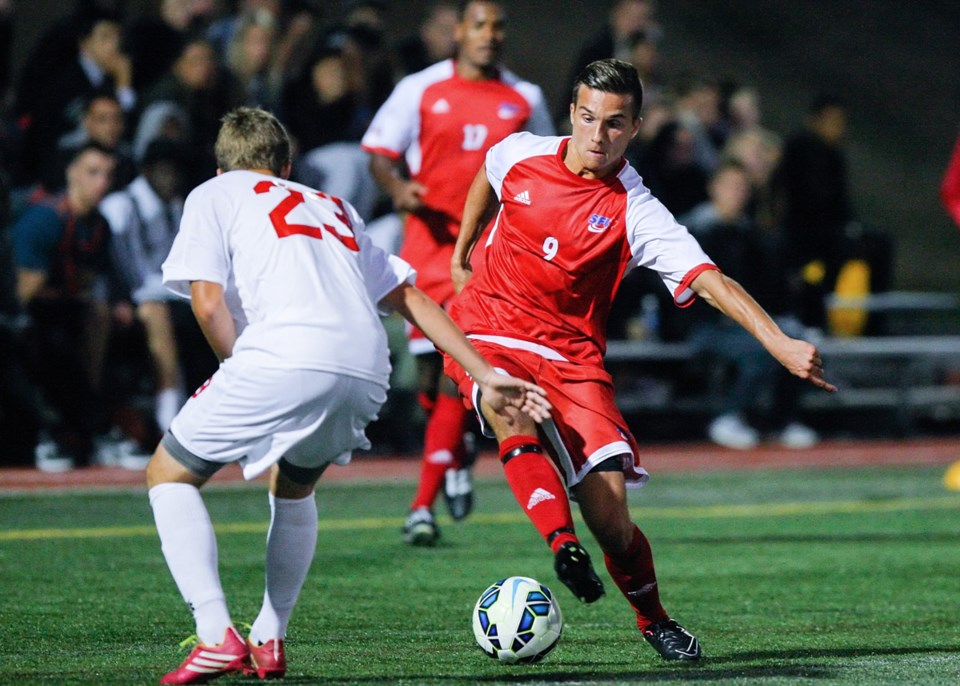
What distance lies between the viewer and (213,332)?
196 inches

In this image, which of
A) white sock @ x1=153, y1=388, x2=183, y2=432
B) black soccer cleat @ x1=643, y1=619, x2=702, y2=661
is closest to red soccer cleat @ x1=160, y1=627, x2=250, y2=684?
black soccer cleat @ x1=643, y1=619, x2=702, y2=661

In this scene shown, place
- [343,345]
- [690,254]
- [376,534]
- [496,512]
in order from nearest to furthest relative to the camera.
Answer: [343,345]
[690,254]
[376,534]
[496,512]

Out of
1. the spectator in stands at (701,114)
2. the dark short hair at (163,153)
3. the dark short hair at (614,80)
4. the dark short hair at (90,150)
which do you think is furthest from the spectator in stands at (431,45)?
the dark short hair at (614,80)

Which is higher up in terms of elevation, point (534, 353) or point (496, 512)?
point (534, 353)

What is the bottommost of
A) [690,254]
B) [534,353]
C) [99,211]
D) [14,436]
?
[14,436]

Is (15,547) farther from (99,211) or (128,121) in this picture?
(128,121)

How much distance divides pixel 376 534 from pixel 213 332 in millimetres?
4585

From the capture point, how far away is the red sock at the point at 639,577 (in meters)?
5.79

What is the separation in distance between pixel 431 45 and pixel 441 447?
252 inches

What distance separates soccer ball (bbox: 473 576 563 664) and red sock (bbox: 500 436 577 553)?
306mm

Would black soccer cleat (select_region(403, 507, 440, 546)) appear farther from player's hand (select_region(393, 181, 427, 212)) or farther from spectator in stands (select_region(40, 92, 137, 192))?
spectator in stands (select_region(40, 92, 137, 192))

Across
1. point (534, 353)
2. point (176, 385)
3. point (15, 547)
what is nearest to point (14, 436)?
point (176, 385)

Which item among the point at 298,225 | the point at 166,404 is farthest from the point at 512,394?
the point at 166,404

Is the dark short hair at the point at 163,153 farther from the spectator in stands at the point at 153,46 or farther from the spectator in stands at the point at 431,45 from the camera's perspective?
the spectator in stands at the point at 431,45
